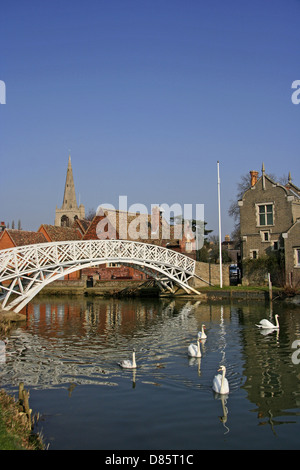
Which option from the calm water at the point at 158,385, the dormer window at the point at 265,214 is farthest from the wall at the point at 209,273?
the calm water at the point at 158,385

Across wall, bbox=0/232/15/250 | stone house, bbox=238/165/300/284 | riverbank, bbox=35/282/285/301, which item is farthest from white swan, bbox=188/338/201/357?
wall, bbox=0/232/15/250

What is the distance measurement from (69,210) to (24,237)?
50.8 meters

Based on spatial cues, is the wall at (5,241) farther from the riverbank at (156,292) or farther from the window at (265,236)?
the window at (265,236)

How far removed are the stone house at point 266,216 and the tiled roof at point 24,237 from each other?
2949 centimetres

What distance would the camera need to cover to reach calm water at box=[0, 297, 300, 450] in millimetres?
10766

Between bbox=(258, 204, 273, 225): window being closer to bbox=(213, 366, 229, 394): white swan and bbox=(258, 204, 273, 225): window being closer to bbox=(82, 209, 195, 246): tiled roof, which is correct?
bbox=(82, 209, 195, 246): tiled roof

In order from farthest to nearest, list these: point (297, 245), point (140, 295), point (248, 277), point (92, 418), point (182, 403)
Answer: point (140, 295)
point (248, 277)
point (297, 245)
point (182, 403)
point (92, 418)

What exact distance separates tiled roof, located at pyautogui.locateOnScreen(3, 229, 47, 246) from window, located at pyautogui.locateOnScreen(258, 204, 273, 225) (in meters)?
31.1

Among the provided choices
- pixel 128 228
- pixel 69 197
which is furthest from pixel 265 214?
pixel 69 197

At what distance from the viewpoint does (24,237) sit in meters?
61.3
